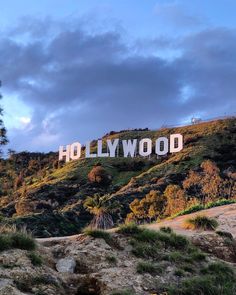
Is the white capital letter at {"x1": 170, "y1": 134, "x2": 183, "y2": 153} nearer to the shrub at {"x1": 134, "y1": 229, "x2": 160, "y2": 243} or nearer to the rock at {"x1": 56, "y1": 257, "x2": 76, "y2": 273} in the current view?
the shrub at {"x1": 134, "y1": 229, "x2": 160, "y2": 243}

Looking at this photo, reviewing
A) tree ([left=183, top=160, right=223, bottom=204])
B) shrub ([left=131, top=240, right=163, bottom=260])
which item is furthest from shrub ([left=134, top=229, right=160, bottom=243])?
tree ([left=183, top=160, right=223, bottom=204])

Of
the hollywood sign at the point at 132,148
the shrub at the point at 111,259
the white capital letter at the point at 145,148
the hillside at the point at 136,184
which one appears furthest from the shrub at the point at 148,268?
the white capital letter at the point at 145,148

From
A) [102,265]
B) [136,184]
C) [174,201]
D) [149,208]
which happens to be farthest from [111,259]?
[136,184]

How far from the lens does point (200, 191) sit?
216 feet

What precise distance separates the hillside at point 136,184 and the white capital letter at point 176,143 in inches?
40.2

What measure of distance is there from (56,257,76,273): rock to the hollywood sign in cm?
7835

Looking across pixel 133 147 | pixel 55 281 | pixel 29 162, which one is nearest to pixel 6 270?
pixel 55 281

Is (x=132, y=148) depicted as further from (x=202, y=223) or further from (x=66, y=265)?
(x=66, y=265)

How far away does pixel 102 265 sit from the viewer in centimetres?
1256

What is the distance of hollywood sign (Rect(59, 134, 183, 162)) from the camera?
3652 inches

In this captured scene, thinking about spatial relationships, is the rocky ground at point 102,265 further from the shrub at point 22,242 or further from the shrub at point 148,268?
the shrub at point 22,242

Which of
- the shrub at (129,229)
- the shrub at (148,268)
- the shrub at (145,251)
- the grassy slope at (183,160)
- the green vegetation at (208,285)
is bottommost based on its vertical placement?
the green vegetation at (208,285)

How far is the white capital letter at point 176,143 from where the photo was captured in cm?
9081

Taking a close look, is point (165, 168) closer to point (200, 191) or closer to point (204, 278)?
point (200, 191)
